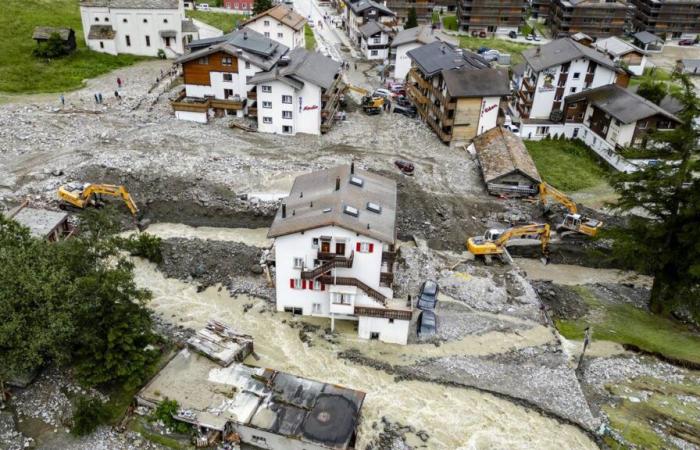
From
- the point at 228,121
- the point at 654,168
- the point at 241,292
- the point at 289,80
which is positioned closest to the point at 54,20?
the point at 228,121

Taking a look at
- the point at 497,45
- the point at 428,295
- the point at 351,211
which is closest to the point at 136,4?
the point at 351,211

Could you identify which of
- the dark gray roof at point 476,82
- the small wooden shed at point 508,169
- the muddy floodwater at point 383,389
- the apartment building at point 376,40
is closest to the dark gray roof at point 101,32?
the apartment building at point 376,40

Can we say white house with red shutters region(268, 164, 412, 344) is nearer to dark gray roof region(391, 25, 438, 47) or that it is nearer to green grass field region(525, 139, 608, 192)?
green grass field region(525, 139, 608, 192)

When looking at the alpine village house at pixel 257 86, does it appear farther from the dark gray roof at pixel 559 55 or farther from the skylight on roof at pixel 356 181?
the dark gray roof at pixel 559 55

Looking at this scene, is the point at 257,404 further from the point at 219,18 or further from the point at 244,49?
the point at 219,18

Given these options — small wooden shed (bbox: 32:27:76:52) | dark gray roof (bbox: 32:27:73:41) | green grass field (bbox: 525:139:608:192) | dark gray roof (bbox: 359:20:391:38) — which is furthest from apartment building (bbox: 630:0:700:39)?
dark gray roof (bbox: 32:27:73:41)

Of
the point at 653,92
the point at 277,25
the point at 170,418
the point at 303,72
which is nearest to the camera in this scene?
the point at 170,418
